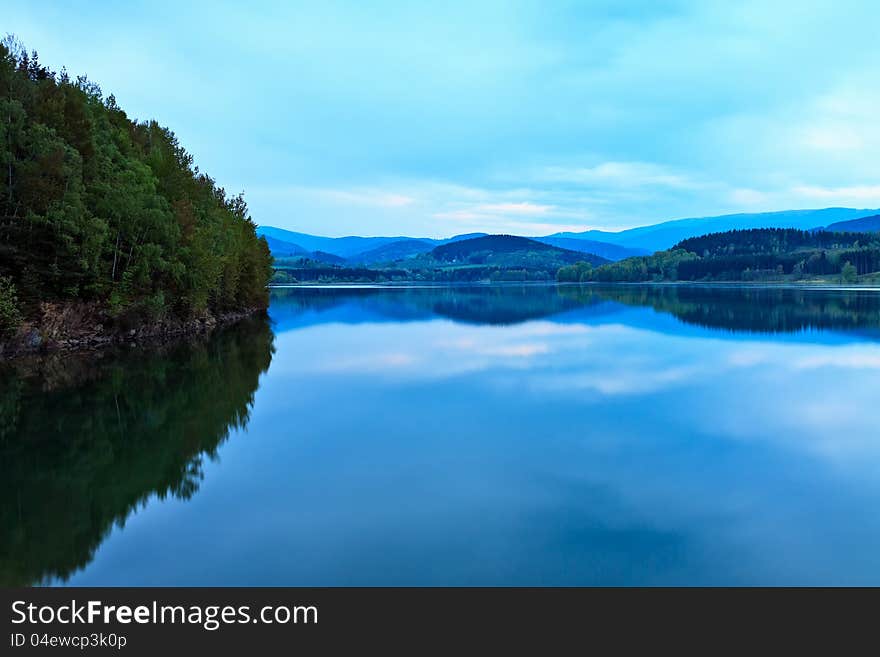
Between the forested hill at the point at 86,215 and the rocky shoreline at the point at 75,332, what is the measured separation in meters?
0.77

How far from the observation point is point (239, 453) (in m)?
18.6

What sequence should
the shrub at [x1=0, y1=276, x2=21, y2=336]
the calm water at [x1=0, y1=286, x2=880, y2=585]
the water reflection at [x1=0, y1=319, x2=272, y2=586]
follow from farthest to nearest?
the shrub at [x1=0, y1=276, x2=21, y2=336], the water reflection at [x1=0, y1=319, x2=272, y2=586], the calm water at [x1=0, y1=286, x2=880, y2=585]

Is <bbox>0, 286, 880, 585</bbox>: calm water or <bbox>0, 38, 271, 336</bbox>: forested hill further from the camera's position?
<bbox>0, 38, 271, 336</bbox>: forested hill

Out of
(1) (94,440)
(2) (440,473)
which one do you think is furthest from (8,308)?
(2) (440,473)

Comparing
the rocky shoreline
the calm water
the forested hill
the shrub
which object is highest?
the forested hill

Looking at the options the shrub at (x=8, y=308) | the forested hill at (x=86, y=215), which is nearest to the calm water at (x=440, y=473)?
the shrub at (x=8, y=308)

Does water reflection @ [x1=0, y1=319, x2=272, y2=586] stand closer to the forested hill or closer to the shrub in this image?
the shrub

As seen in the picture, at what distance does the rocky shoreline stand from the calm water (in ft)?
15.1

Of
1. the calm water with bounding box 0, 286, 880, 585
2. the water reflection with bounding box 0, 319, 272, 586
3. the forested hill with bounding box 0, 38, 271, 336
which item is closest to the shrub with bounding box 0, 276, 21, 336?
the forested hill with bounding box 0, 38, 271, 336

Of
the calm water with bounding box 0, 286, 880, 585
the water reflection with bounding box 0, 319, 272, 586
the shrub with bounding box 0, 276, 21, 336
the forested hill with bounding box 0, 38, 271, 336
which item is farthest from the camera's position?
the forested hill with bounding box 0, 38, 271, 336

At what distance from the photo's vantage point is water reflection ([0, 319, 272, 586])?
40.1 feet
